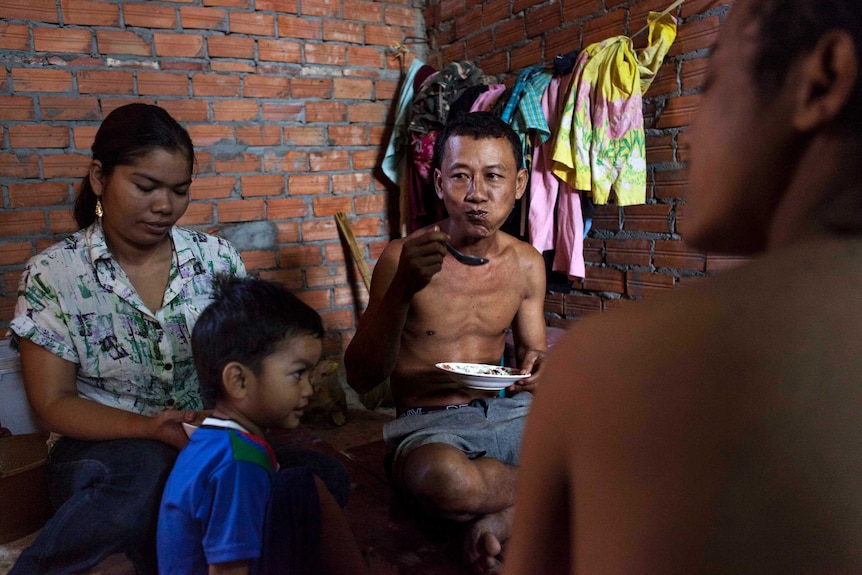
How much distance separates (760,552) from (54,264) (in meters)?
1.85

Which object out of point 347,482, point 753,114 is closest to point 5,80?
point 347,482

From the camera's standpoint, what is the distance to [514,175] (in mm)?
2115

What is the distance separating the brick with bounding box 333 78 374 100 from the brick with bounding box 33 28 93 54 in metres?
1.35

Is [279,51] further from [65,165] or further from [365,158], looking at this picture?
[65,165]

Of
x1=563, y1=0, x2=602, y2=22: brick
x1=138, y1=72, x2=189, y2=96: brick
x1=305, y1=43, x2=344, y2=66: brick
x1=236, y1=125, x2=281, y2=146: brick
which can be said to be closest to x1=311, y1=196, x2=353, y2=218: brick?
x1=236, y1=125, x2=281, y2=146: brick

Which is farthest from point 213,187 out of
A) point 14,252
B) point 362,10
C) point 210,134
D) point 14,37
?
point 362,10

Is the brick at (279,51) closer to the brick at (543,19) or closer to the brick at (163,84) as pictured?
the brick at (163,84)

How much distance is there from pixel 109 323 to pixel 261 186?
190cm

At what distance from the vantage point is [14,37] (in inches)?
109

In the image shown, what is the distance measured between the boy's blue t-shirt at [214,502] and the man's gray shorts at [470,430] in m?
0.66

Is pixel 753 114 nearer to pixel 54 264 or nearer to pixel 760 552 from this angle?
pixel 760 552

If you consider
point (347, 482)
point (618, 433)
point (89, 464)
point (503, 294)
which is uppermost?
point (618, 433)

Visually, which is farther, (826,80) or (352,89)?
(352,89)

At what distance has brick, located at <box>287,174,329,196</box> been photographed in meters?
3.55
